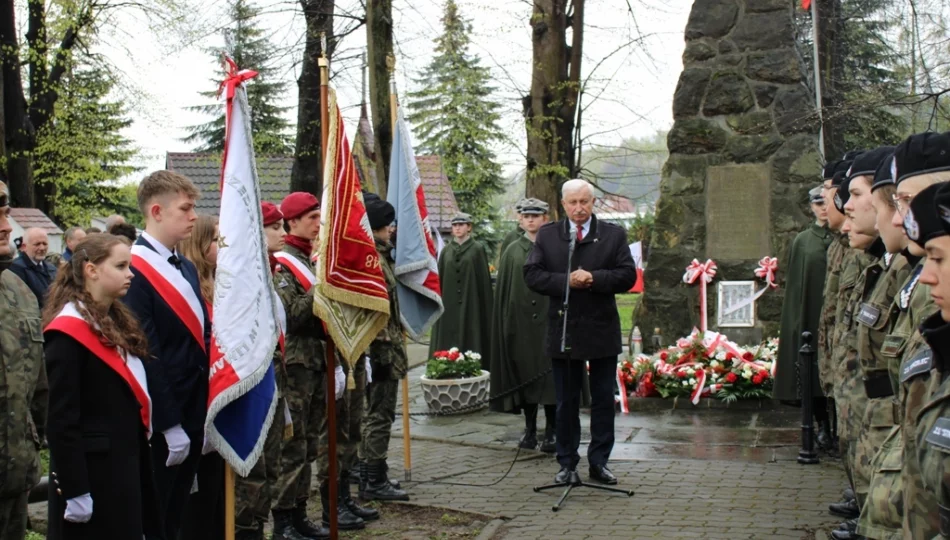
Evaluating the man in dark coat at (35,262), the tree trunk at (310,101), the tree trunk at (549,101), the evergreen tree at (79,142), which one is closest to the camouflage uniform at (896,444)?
the man in dark coat at (35,262)

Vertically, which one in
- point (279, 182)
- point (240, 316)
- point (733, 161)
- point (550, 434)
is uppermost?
point (279, 182)

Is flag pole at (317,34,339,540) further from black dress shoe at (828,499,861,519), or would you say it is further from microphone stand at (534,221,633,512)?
black dress shoe at (828,499,861,519)

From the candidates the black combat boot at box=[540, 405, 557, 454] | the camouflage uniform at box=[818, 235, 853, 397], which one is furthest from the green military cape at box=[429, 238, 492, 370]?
the camouflage uniform at box=[818, 235, 853, 397]

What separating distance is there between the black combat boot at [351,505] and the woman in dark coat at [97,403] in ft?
7.69

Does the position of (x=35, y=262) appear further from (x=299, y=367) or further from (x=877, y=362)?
(x=877, y=362)

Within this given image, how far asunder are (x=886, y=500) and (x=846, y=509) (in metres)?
3.31

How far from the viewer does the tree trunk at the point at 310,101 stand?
16125 millimetres

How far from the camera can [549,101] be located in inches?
623

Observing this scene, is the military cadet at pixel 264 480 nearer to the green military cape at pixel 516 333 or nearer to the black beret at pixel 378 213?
the black beret at pixel 378 213

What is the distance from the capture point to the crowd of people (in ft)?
8.75

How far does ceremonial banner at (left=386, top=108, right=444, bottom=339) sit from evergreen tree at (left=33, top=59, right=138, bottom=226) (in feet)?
59.2

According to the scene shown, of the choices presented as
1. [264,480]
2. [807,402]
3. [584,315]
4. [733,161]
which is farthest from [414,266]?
[733,161]

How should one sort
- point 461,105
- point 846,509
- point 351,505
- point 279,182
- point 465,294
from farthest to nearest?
point 279,182 → point 461,105 → point 465,294 → point 351,505 → point 846,509

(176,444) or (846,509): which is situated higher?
(176,444)
